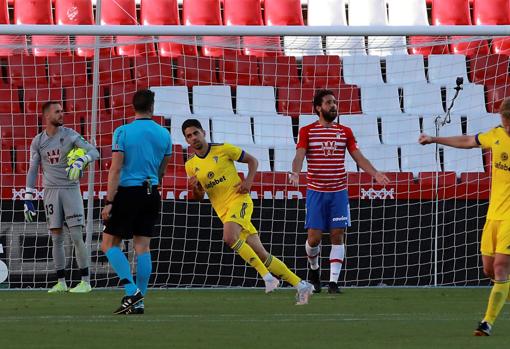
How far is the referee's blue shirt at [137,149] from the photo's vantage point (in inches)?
382

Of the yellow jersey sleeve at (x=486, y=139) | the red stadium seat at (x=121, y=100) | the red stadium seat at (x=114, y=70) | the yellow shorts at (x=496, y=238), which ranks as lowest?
the yellow shorts at (x=496, y=238)

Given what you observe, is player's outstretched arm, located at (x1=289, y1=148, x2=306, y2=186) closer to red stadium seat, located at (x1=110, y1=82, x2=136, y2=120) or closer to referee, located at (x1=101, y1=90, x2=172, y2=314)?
referee, located at (x1=101, y1=90, x2=172, y2=314)

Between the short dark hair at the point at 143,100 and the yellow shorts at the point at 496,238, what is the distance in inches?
111

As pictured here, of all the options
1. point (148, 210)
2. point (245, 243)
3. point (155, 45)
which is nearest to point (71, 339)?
point (148, 210)

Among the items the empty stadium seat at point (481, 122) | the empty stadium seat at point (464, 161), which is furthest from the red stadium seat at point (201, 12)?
the empty stadium seat at point (464, 161)

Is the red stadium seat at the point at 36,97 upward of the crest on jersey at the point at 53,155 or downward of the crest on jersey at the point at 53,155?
upward

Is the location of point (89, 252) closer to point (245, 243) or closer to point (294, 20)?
point (245, 243)

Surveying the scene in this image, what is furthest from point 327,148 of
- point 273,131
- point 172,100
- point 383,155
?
point 172,100

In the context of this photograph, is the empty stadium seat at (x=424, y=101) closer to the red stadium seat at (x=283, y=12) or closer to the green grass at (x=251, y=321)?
the red stadium seat at (x=283, y=12)

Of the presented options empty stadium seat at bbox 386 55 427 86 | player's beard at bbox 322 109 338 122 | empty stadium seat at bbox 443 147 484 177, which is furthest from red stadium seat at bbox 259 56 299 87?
player's beard at bbox 322 109 338 122

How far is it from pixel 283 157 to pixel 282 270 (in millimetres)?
5790

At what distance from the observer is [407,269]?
13805 mm

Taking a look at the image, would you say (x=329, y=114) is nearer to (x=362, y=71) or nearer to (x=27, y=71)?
(x=362, y=71)

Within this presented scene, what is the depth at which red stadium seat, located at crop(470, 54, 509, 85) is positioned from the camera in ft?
54.3
